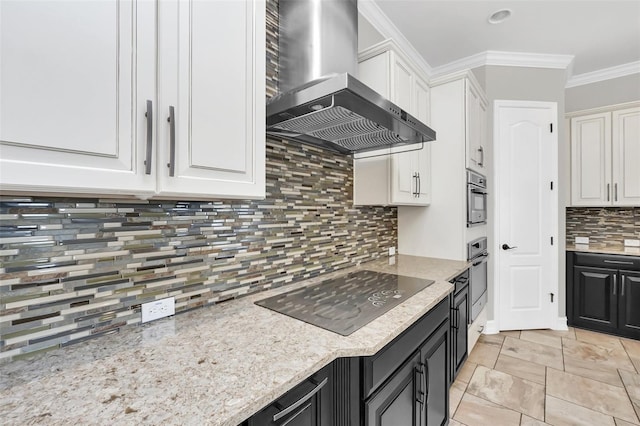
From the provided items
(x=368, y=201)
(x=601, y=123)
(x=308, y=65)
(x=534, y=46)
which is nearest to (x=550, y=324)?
(x=601, y=123)

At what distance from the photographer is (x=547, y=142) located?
3033 mm

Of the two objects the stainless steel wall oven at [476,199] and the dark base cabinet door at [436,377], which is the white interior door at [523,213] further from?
the dark base cabinet door at [436,377]

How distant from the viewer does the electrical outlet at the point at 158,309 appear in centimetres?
106

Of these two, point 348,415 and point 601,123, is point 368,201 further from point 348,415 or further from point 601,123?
point 601,123

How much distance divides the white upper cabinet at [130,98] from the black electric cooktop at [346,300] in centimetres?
53

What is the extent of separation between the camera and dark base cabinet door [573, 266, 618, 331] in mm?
2908

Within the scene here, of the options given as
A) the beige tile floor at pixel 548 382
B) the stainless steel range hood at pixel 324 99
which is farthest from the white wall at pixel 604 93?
the stainless steel range hood at pixel 324 99

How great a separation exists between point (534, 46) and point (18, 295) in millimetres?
4152

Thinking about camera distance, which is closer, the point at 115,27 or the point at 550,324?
the point at 115,27

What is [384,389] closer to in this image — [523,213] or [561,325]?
[523,213]

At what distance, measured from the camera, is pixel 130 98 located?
0.74 meters

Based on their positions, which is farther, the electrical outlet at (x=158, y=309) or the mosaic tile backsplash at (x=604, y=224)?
the mosaic tile backsplash at (x=604, y=224)

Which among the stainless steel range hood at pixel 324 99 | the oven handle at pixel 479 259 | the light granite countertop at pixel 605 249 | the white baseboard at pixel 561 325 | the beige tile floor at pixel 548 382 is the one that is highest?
the stainless steel range hood at pixel 324 99

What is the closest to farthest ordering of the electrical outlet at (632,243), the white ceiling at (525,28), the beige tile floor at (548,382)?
1. the beige tile floor at (548,382)
2. the white ceiling at (525,28)
3. the electrical outlet at (632,243)
